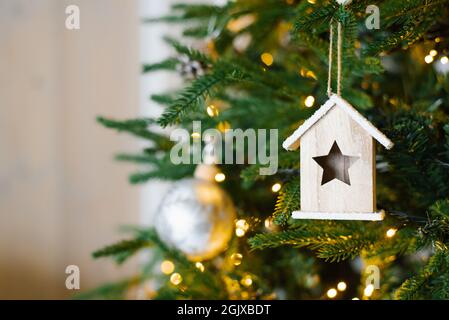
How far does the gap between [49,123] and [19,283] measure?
1.39 feet

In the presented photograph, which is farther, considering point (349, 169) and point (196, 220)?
point (196, 220)

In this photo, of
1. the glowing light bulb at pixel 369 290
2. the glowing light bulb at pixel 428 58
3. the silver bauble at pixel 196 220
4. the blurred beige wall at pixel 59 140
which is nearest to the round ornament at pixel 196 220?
the silver bauble at pixel 196 220

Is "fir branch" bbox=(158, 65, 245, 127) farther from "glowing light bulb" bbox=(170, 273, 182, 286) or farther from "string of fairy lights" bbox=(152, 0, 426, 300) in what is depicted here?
"glowing light bulb" bbox=(170, 273, 182, 286)

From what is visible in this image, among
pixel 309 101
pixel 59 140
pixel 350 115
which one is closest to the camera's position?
pixel 350 115

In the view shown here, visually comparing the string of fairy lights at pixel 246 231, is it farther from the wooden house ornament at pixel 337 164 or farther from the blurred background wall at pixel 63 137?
the blurred background wall at pixel 63 137

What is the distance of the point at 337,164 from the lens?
21.2 inches

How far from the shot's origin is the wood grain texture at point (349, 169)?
53cm

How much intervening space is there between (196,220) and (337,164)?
0.27 metres

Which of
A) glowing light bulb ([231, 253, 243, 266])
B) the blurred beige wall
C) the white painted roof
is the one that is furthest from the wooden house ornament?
the blurred beige wall

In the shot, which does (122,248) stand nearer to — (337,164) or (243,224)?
(243,224)

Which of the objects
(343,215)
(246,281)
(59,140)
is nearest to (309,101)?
(343,215)

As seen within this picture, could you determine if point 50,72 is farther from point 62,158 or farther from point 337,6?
point 337,6

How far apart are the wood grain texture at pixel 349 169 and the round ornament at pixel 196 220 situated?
219mm
